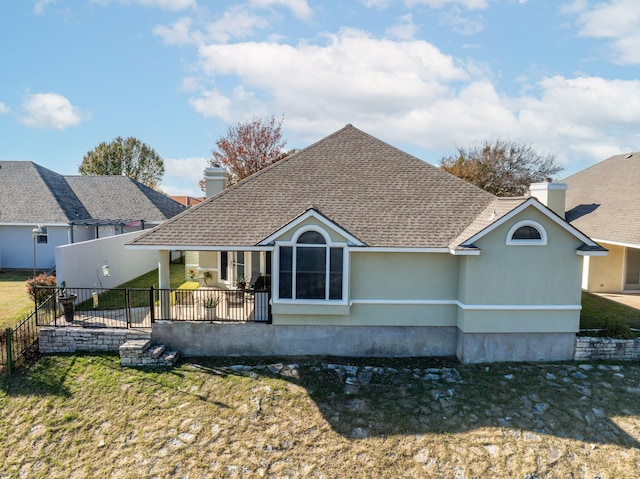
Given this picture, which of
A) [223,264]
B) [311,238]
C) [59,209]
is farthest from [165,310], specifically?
[59,209]

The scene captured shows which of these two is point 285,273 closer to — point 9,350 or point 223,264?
point 223,264

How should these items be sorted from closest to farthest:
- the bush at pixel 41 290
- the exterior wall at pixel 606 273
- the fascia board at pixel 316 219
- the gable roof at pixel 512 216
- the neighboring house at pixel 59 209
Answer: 1. the gable roof at pixel 512 216
2. the fascia board at pixel 316 219
3. the bush at pixel 41 290
4. the exterior wall at pixel 606 273
5. the neighboring house at pixel 59 209

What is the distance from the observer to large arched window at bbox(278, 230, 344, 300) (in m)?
11.4

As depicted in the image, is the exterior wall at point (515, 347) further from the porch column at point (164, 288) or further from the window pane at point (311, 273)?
the porch column at point (164, 288)

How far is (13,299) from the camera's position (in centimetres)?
1581

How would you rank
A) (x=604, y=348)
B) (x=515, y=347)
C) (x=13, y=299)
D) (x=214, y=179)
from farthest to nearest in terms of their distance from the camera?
(x=214, y=179), (x=13, y=299), (x=604, y=348), (x=515, y=347)

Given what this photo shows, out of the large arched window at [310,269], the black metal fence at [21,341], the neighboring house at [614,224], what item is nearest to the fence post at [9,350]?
the black metal fence at [21,341]

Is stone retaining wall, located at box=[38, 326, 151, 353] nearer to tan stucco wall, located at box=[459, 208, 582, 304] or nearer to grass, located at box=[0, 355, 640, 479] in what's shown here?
grass, located at box=[0, 355, 640, 479]

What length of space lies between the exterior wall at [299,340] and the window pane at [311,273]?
1.15 meters

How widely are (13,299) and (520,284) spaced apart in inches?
724

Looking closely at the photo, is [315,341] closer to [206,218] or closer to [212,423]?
[212,423]

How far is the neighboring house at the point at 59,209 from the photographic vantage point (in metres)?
22.5

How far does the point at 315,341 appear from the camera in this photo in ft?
39.7

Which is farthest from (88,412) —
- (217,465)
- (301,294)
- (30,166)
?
(30,166)
